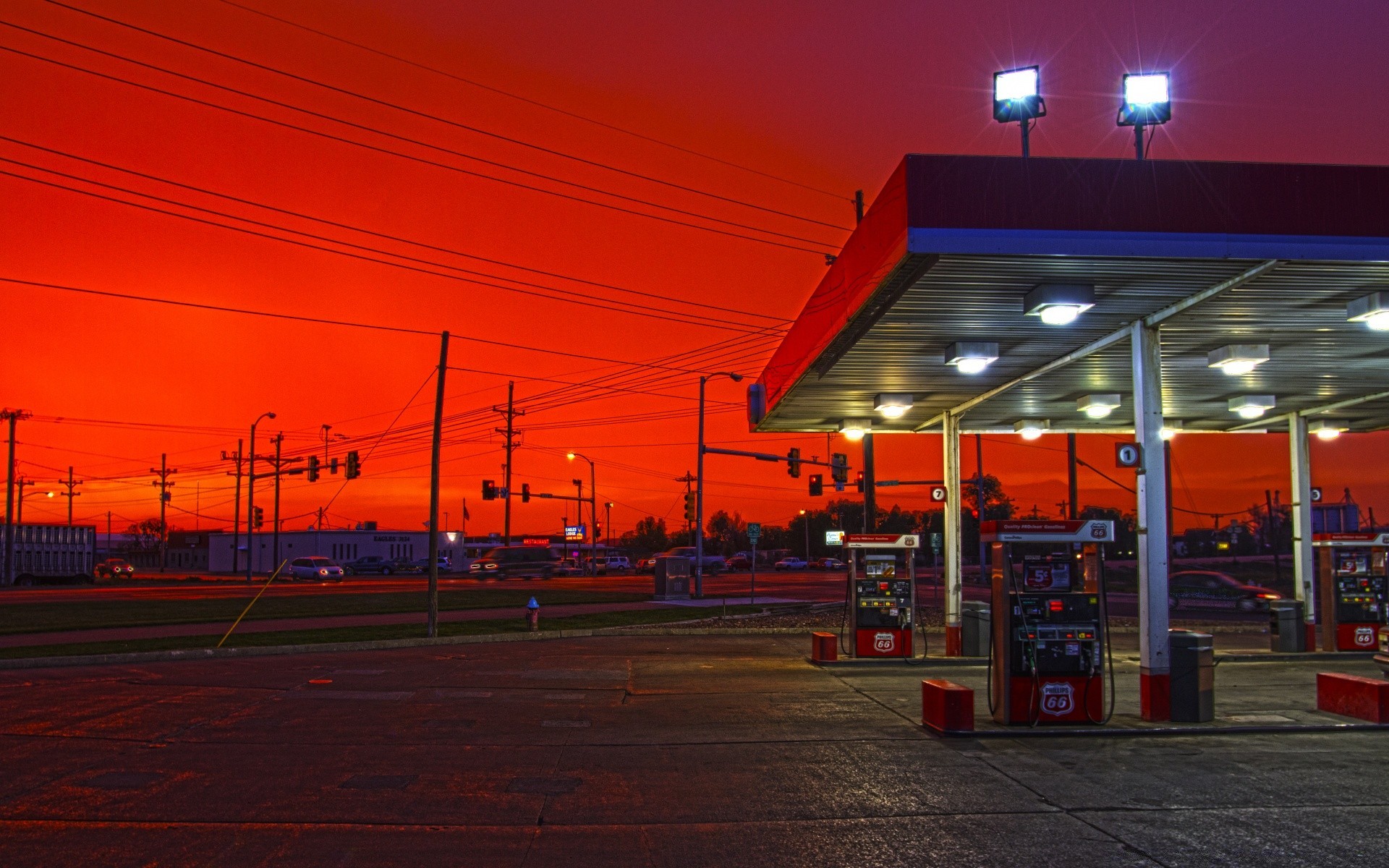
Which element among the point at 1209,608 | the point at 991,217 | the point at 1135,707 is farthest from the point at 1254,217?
the point at 1209,608

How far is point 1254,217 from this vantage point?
10766 millimetres

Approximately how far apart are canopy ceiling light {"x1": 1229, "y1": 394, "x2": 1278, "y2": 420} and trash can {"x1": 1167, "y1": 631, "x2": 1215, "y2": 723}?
9892mm

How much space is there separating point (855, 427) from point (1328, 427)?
10614 millimetres

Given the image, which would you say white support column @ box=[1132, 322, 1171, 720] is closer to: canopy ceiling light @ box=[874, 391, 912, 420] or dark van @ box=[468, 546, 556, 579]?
canopy ceiling light @ box=[874, 391, 912, 420]

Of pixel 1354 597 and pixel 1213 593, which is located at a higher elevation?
pixel 1354 597

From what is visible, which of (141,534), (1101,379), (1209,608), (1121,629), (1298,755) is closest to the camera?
(1298,755)

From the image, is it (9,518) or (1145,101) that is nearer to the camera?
(1145,101)

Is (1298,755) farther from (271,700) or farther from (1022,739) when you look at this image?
(271,700)

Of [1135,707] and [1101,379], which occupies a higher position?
[1101,379]

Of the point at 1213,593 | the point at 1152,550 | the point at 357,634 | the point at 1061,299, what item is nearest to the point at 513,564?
the point at 1213,593

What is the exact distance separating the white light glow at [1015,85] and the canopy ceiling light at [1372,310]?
16.2 feet

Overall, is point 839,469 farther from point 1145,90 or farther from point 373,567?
point 373,567

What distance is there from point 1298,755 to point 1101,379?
9531mm

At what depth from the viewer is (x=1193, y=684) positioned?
12219 mm
